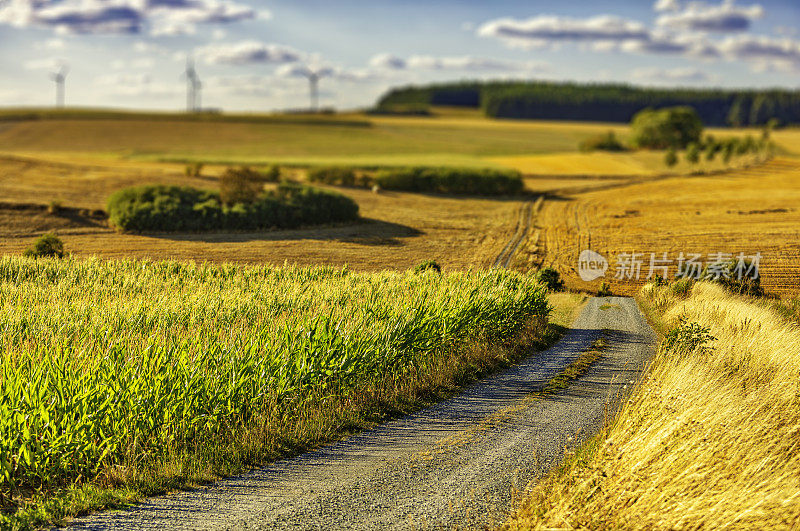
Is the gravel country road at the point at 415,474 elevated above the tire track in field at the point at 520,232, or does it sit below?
below

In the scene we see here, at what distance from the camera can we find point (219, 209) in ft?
167

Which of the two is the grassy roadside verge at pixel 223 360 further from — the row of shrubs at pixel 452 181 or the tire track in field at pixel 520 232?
the row of shrubs at pixel 452 181

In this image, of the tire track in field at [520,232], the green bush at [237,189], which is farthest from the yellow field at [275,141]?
the green bush at [237,189]

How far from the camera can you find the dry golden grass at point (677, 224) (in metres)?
42.3

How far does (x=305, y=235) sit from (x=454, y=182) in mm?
27471

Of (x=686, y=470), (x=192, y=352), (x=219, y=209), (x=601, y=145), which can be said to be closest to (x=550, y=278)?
(x=192, y=352)

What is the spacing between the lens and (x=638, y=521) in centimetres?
955

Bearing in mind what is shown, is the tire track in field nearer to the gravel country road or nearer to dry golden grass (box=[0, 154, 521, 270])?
dry golden grass (box=[0, 154, 521, 270])

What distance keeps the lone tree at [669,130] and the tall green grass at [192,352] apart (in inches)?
4184

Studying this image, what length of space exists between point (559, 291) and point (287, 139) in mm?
102237

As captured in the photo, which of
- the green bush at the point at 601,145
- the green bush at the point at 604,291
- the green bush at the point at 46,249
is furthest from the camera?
the green bush at the point at 601,145

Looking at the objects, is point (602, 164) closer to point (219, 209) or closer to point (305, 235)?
point (305, 235)

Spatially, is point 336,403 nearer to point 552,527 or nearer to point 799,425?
point 552,527

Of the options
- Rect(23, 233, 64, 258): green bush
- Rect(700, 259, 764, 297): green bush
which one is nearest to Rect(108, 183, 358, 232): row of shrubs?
Rect(23, 233, 64, 258): green bush
